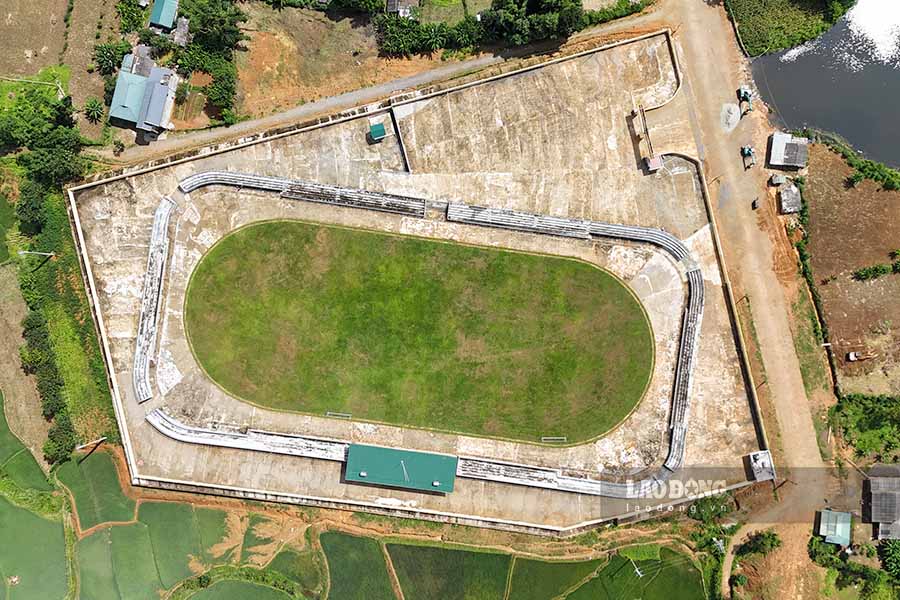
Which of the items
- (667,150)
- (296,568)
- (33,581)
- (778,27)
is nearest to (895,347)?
(667,150)

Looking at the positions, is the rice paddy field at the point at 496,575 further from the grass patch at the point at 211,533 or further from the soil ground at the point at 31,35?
the soil ground at the point at 31,35

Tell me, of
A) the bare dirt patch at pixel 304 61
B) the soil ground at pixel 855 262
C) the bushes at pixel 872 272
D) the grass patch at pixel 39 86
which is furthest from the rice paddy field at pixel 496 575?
the grass patch at pixel 39 86

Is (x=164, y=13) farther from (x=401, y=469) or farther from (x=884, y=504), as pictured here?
(x=884, y=504)

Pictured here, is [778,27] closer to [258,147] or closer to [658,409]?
[658,409]

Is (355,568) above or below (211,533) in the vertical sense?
below

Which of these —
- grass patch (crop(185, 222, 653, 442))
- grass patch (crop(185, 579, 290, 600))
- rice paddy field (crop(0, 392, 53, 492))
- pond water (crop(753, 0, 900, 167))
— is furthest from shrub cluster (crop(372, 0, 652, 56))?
grass patch (crop(185, 579, 290, 600))

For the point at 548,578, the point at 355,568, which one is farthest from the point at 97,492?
the point at 548,578
